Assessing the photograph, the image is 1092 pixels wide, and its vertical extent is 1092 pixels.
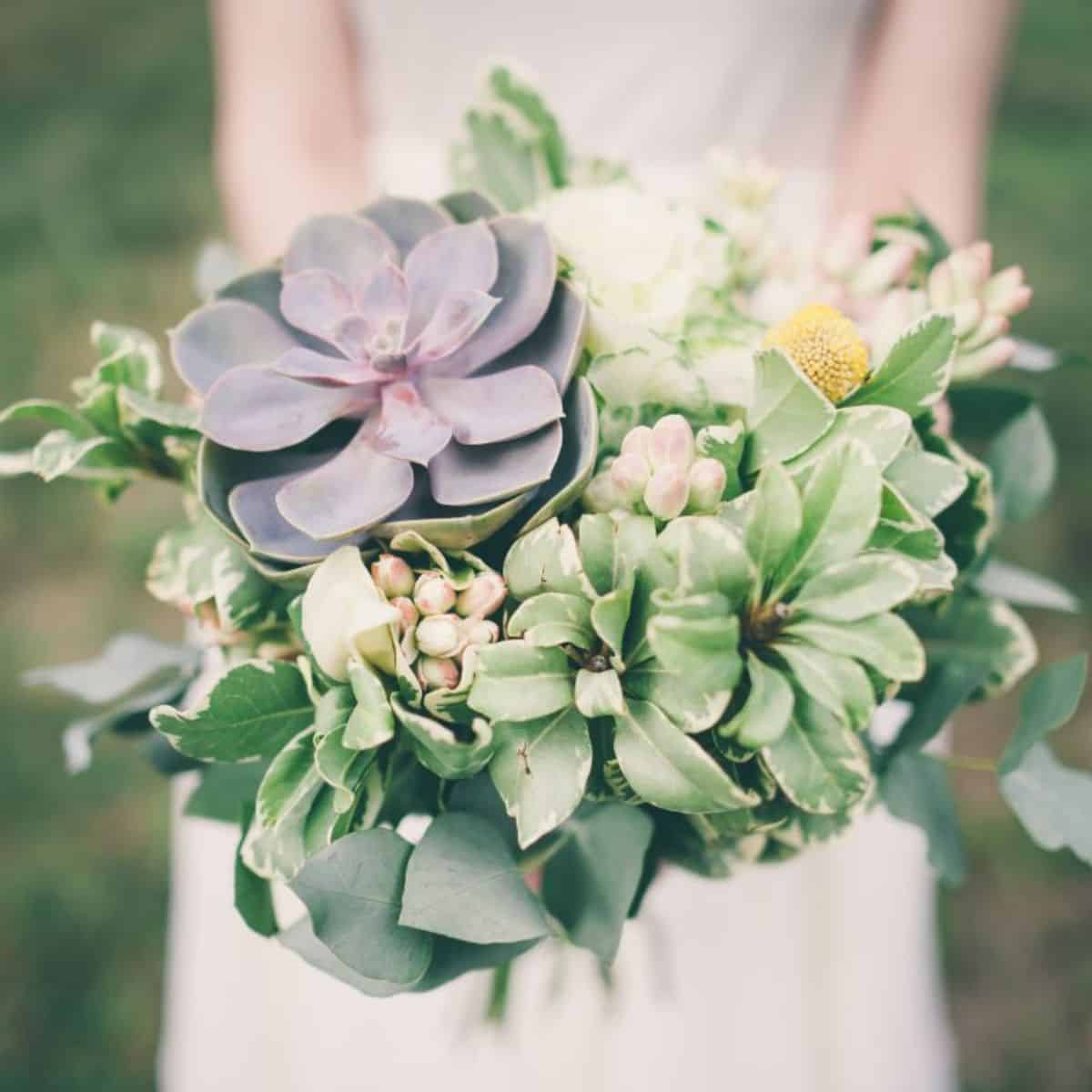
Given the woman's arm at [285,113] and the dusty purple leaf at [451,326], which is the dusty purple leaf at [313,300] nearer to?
the dusty purple leaf at [451,326]

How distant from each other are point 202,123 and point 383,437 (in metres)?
2.88

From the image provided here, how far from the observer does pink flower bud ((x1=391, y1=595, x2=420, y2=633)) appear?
46 centimetres

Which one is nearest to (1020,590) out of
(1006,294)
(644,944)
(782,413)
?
(1006,294)

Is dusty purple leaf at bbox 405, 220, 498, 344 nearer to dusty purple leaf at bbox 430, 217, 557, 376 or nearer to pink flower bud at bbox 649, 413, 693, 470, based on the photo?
dusty purple leaf at bbox 430, 217, 557, 376

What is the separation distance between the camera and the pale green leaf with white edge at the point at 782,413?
0.47m

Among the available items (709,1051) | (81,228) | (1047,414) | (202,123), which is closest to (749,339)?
(709,1051)

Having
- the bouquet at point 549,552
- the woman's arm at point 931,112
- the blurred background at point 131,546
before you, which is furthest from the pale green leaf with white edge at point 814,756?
the blurred background at point 131,546

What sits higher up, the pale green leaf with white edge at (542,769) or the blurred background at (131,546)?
the pale green leaf with white edge at (542,769)

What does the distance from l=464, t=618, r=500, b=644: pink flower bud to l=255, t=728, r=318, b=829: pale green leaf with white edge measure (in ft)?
0.31

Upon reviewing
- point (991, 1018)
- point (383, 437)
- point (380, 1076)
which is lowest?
point (991, 1018)

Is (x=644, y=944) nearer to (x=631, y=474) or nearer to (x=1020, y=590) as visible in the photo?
(x=1020, y=590)

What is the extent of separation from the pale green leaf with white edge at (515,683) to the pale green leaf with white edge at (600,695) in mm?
11

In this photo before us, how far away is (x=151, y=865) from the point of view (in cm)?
175

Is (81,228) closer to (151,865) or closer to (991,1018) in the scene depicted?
(151,865)
